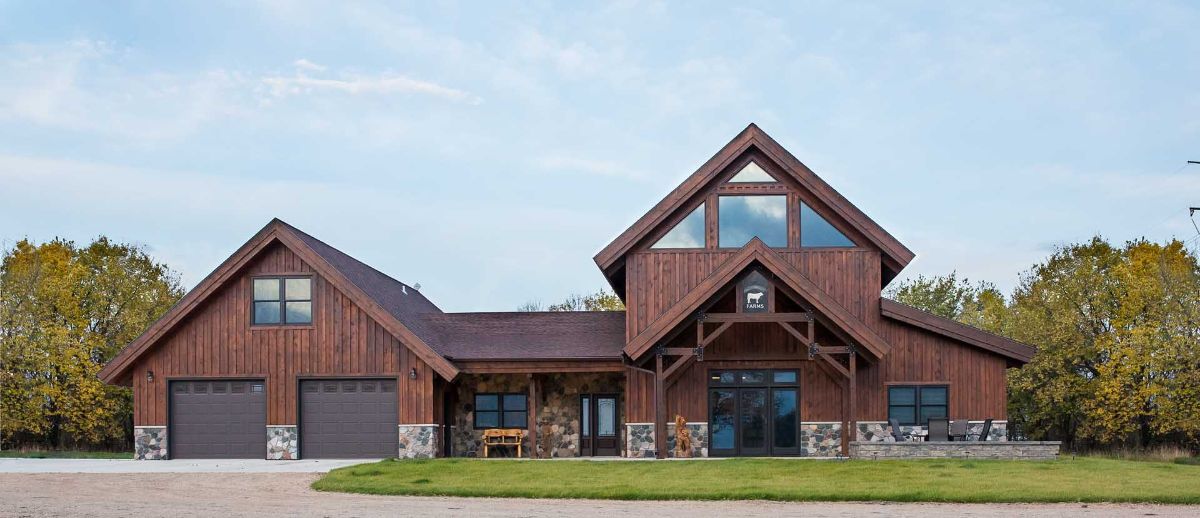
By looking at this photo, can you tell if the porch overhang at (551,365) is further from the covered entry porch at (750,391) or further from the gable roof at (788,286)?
the gable roof at (788,286)

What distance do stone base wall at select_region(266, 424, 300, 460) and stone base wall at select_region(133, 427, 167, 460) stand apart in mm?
2416

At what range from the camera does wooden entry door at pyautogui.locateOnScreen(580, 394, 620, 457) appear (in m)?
28.3

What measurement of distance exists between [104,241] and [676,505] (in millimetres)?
39158

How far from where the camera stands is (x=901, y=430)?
26656mm

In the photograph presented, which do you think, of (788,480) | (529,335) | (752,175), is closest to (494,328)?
(529,335)

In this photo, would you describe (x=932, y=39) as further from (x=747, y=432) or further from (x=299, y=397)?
(x=299, y=397)

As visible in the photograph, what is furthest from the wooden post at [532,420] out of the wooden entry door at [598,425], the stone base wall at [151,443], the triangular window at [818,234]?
the stone base wall at [151,443]

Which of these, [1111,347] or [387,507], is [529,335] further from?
[1111,347]

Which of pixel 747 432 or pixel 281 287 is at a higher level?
pixel 281 287

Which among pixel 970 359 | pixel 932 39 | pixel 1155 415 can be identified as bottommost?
pixel 1155 415

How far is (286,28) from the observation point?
2481 cm

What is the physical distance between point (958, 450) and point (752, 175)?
7.36m

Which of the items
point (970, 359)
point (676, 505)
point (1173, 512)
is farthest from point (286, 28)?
point (1173, 512)

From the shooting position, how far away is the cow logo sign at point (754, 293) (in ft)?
82.5
